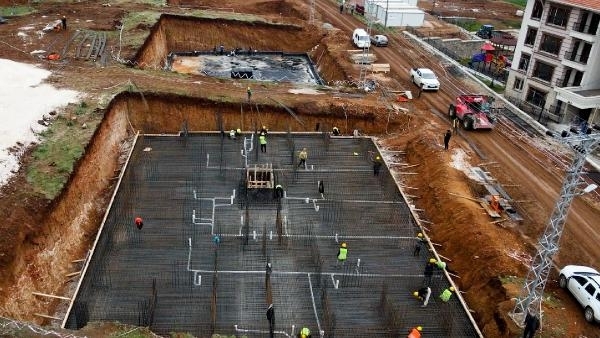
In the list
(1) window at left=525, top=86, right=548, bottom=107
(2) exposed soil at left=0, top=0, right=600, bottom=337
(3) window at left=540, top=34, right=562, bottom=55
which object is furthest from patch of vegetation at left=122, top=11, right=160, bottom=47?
(3) window at left=540, top=34, right=562, bottom=55

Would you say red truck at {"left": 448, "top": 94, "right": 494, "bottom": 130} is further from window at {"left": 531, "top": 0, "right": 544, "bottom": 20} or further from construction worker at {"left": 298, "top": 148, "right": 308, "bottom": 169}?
construction worker at {"left": 298, "top": 148, "right": 308, "bottom": 169}

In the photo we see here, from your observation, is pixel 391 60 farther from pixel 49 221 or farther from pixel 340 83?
pixel 49 221

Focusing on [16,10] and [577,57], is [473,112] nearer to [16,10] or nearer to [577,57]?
[577,57]

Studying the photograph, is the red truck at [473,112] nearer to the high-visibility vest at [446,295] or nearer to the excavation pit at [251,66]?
the excavation pit at [251,66]

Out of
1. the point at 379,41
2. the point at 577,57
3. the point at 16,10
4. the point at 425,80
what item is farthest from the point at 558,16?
the point at 16,10

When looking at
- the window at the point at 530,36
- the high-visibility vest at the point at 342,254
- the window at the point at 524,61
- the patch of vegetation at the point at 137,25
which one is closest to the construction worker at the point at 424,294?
the high-visibility vest at the point at 342,254

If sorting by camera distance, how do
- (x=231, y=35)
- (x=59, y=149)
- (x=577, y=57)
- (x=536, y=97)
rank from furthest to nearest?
(x=231, y=35)
(x=536, y=97)
(x=577, y=57)
(x=59, y=149)
